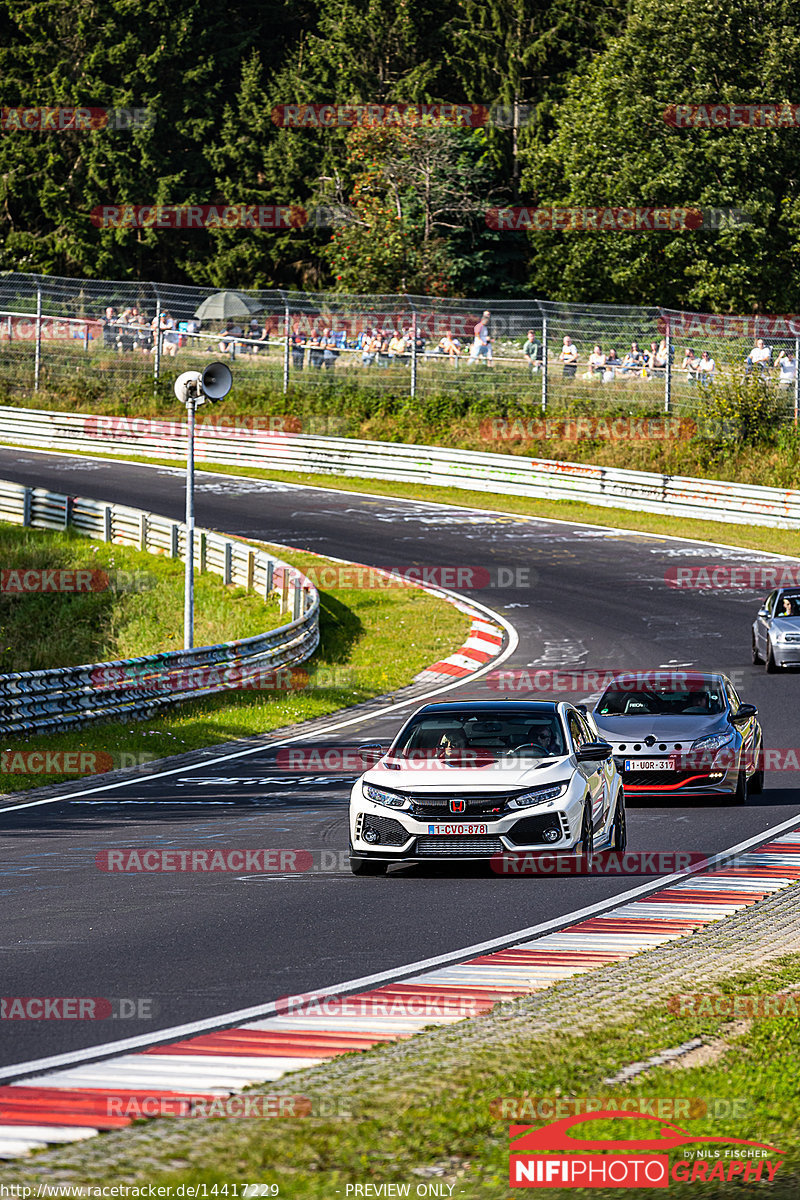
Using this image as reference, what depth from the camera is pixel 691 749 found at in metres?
16.3

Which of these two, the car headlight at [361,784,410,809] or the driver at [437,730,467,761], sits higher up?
the driver at [437,730,467,761]

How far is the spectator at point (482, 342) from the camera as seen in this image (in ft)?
151

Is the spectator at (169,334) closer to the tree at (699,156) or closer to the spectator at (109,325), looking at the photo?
the spectator at (109,325)

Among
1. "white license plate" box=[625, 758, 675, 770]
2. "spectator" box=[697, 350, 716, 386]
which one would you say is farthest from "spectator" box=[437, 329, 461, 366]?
"white license plate" box=[625, 758, 675, 770]

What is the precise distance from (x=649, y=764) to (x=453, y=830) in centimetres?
479

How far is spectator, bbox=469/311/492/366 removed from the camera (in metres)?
45.9

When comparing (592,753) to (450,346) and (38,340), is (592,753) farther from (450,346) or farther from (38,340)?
(38,340)

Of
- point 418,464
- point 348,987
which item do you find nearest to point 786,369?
point 418,464

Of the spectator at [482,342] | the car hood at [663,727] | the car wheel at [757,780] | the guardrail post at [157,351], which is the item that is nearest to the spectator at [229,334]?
the guardrail post at [157,351]

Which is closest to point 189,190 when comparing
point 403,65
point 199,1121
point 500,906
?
point 403,65

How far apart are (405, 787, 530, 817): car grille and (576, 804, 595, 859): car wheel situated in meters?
0.55

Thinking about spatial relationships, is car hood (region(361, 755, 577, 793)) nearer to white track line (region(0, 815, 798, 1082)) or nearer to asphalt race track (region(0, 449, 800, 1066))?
asphalt race track (region(0, 449, 800, 1066))

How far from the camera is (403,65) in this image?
71812 mm

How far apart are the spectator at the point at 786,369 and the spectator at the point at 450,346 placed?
9.69 m
